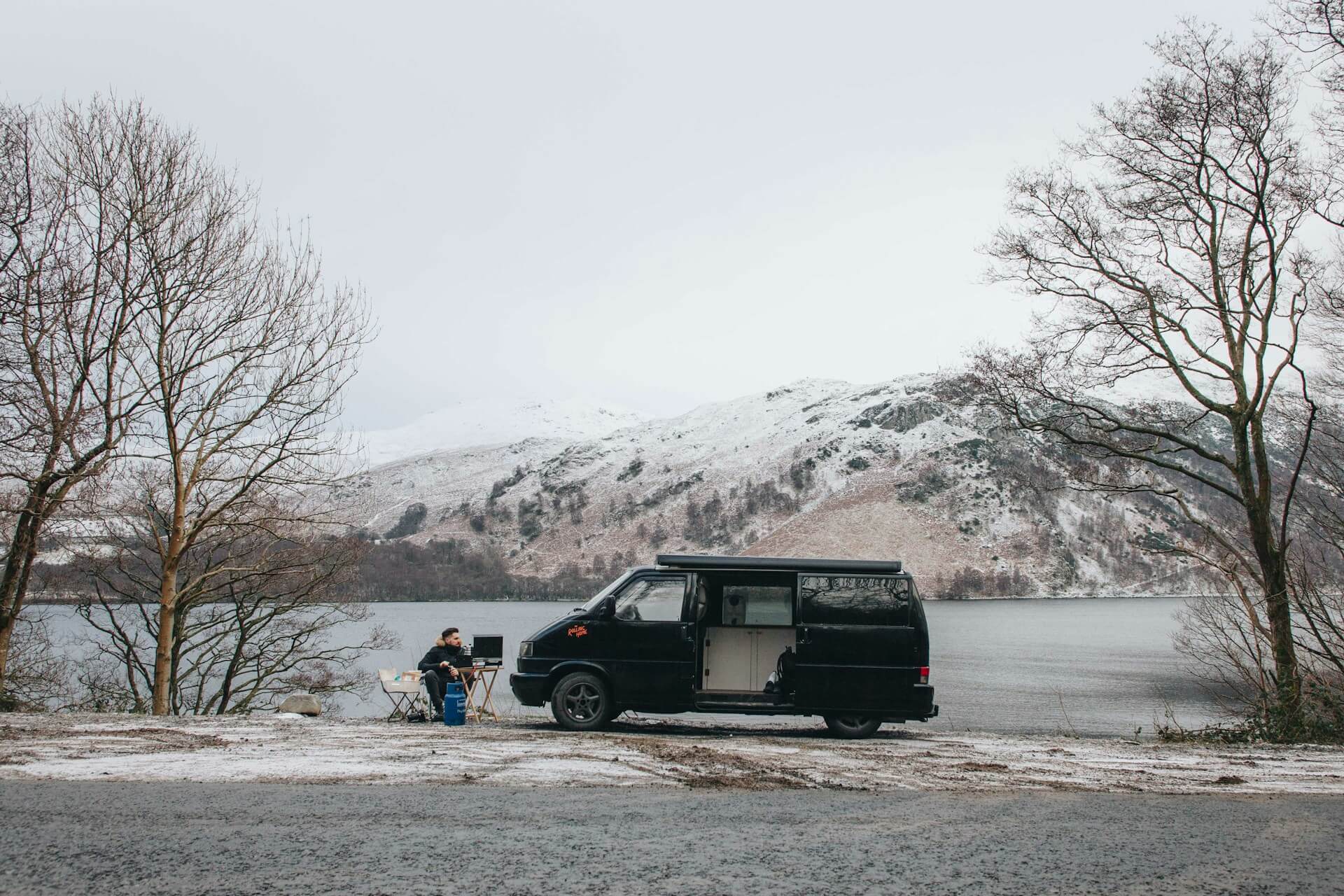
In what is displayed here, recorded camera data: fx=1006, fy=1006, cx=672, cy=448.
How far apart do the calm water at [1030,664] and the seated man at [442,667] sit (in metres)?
7.36

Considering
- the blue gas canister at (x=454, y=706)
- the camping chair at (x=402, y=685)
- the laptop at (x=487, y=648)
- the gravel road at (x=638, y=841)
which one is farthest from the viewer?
A: the camping chair at (x=402, y=685)

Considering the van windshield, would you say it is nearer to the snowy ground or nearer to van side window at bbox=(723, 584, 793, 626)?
van side window at bbox=(723, 584, 793, 626)

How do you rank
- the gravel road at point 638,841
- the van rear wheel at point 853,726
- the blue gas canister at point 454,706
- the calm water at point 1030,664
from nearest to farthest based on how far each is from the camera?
the gravel road at point 638,841, the van rear wheel at point 853,726, the blue gas canister at point 454,706, the calm water at point 1030,664

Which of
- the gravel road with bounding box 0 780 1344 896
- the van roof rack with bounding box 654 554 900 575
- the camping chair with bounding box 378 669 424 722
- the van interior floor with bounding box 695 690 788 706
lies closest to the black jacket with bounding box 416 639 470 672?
the camping chair with bounding box 378 669 424 722

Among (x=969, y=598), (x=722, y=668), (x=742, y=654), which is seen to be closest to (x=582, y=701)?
(x=722, y=668)

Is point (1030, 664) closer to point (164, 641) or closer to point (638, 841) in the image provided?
point (164, 641)

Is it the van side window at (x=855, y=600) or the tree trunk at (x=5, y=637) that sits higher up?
the van side window at (x=855, y=600)

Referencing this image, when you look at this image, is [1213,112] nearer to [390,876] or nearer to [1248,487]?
[1248,487]

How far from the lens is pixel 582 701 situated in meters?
14.0

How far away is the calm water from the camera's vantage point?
37188mm

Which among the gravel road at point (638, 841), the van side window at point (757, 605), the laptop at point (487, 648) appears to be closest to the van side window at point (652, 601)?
the van side window at point (757, 605)

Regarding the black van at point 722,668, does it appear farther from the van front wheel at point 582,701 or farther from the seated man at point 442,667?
the seated man at point 442,667

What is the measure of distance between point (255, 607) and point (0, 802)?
65.1 feet

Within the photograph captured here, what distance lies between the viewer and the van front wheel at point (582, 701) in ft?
45.5
